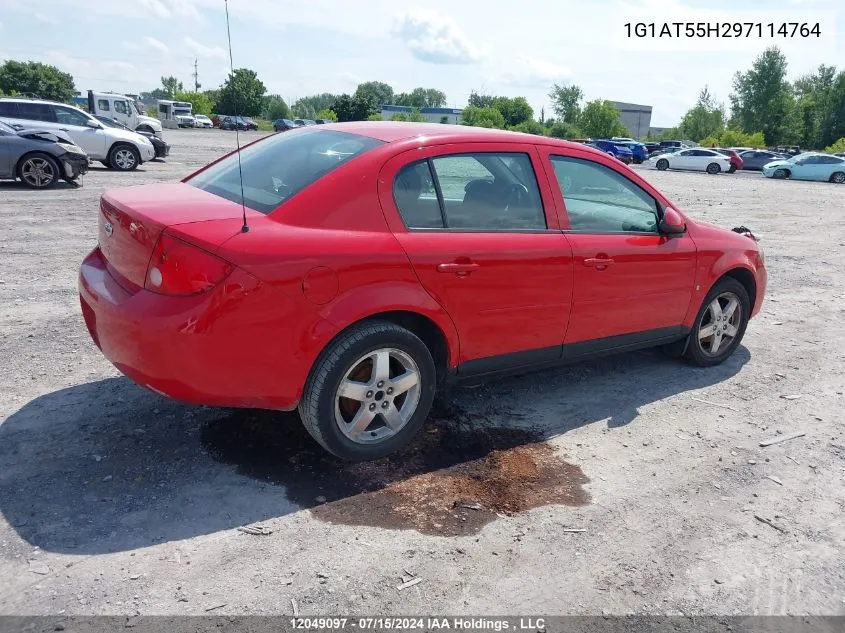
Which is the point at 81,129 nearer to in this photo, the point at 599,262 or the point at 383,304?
the point at 599,262

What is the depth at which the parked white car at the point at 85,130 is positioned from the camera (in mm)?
16422

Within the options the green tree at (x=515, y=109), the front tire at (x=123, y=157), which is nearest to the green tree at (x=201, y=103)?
the green tree at (x=515, y=109)

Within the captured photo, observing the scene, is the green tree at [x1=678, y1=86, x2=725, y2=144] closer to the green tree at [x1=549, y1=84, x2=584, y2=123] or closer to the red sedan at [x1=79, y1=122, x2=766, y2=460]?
the green tree at [x1=549, y1=84, x2=584, y2=123]

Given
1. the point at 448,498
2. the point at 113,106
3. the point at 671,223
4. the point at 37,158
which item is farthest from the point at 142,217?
the point at 113,106

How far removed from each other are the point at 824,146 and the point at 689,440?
7905 centimetres

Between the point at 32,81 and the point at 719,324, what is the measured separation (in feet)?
288

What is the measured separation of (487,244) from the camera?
3842 millimetres

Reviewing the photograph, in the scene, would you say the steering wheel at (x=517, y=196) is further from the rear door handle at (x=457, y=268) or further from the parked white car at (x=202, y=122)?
the parked white car at (x=202, y=122)

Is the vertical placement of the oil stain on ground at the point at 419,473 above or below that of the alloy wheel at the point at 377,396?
below

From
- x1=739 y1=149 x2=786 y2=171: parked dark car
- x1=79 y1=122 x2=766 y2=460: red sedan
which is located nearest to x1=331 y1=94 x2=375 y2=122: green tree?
x1=739 y1=149 x2=786 y2=171: parked dark car

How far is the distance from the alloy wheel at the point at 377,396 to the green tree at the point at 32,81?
8410 cm

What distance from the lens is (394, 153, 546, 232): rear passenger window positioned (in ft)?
12.1

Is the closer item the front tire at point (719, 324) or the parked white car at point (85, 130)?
the front tire at point (719, 324)

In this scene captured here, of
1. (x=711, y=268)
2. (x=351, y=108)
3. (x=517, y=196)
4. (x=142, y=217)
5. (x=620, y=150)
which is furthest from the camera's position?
(x=351, y=108)
